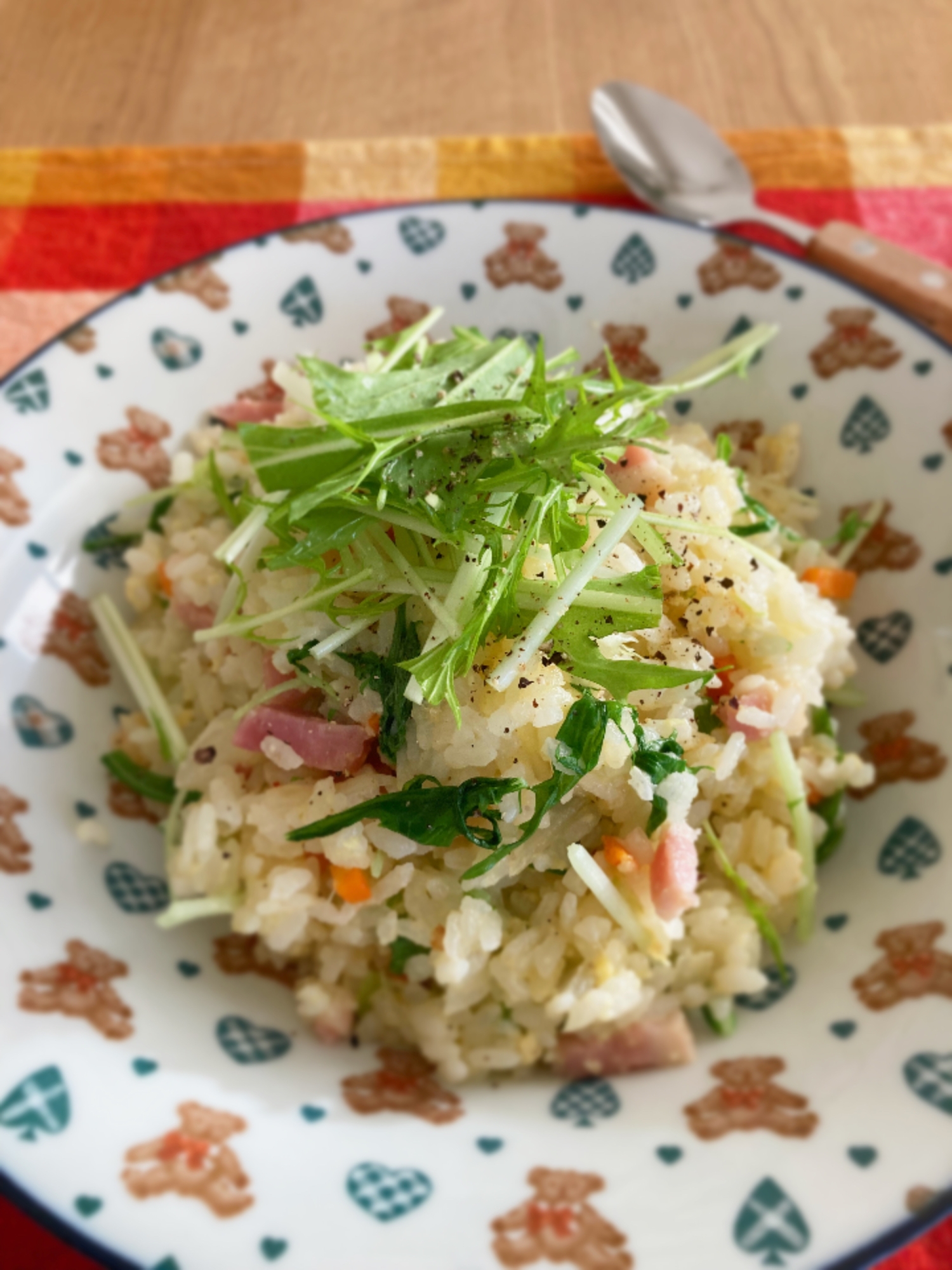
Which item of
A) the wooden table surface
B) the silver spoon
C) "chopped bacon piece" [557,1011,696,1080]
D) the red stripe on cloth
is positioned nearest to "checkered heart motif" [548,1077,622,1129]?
"chopped bacon piece" [557,1011,696,1080]

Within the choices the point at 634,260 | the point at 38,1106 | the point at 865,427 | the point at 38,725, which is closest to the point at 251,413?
the point at 38,725

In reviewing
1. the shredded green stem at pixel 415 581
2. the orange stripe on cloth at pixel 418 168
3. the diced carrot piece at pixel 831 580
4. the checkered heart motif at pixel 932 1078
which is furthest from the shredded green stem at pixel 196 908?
the orange stripe on cloth at pixel 418 168

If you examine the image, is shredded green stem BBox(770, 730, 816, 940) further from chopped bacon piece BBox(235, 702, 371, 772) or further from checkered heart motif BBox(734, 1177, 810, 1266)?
chopped bacon piece BBox(235, 702, 371, 772)

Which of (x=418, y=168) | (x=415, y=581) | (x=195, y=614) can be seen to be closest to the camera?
(x=415, y=581)

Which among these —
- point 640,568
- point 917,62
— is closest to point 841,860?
point 640,568

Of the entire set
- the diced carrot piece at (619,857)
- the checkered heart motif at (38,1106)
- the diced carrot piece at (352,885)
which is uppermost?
the diced carrot piece at (352,885)

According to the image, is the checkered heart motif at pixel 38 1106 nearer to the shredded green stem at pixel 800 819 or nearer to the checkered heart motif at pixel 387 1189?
the checkered heart motif at pixel 387 1189

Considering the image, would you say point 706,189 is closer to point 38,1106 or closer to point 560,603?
point 560,603

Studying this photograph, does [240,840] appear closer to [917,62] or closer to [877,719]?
[877,719]
